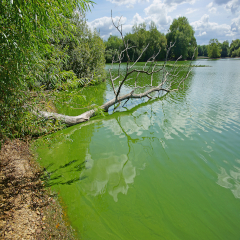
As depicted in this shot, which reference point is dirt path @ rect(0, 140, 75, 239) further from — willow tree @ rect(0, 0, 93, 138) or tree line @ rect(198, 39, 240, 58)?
tree line @ rect(198, 39, 240, 58)

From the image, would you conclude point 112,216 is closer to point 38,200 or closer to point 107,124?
point 38,200

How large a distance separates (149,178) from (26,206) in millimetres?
2804

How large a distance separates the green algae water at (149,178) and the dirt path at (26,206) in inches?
11.2

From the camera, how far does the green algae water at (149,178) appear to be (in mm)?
3020

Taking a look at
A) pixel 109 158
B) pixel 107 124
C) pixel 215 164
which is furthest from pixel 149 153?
pixel 107 124

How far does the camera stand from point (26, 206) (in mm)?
3023

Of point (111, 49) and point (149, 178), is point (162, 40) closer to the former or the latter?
point (111, 49)

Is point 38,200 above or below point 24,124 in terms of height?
below

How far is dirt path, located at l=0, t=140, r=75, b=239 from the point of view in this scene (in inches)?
103

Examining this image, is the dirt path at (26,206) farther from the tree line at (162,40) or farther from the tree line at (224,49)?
the tree line at (224,49)

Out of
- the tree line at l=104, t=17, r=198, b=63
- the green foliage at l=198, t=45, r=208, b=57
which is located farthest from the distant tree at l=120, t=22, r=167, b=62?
the green foliage at l=198, t=45, r=208, b=57

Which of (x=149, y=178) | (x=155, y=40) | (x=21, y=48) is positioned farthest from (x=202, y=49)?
(x=21, y=48)

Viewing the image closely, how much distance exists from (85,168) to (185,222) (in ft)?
8.98

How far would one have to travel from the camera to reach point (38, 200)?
327 cm
